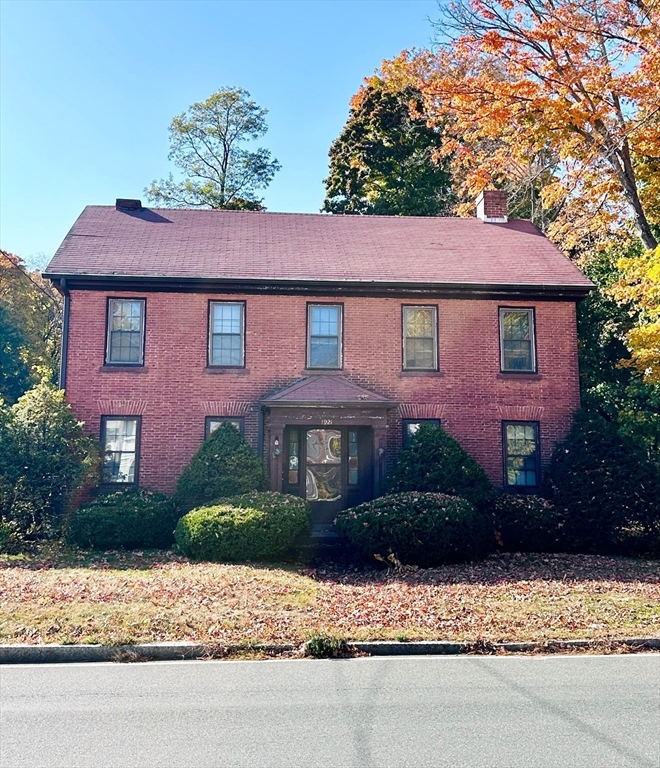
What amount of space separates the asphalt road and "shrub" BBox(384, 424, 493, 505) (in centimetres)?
766

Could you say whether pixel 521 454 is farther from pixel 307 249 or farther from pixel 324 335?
pixel 307 249

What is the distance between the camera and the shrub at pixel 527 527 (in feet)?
48.4

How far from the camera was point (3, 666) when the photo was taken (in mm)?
7184

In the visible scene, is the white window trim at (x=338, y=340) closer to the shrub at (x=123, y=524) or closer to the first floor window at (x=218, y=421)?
the first floor window at (x=218, y=421)

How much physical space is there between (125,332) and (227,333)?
2409 millimetres

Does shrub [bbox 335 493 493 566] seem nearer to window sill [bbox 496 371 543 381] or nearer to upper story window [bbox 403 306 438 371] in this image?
upper story window [bbox 403 306 438 371]

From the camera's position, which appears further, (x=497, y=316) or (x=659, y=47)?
(x=497, y=316)

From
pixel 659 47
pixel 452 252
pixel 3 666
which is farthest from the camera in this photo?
pixel 452 252

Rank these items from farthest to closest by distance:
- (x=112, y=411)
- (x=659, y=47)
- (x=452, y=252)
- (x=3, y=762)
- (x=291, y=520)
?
(x=452, y=252), (x=112, y=411), (x=659, y=47), (x=291, y=520), (x=3, y=762)

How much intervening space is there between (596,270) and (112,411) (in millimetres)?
13485

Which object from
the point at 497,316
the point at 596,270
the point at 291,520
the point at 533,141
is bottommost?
the point at 291,520

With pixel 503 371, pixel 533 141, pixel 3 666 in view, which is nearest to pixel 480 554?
pixel 503 371

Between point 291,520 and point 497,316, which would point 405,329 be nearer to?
point 497,316

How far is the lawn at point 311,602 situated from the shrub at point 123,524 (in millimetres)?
1270
